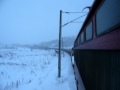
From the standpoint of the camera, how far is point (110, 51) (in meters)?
2.64

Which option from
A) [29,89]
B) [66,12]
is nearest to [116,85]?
[29,89]

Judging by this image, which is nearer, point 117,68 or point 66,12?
point 117,68

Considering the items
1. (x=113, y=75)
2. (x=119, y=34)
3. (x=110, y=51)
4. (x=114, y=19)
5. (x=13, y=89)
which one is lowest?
(x=13, y=89)

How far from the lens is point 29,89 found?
10602 mm

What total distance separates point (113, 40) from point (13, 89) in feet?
30.0

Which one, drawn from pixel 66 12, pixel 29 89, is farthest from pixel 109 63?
pixel 66 12

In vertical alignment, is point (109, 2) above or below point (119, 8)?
above

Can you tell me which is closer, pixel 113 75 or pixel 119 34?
pixel 119 34

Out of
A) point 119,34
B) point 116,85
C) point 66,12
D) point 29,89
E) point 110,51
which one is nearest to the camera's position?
point 119,34

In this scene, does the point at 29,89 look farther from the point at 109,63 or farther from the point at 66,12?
the point at 109,63

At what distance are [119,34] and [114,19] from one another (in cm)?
32

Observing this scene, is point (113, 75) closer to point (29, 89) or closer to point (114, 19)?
point (114, 19)

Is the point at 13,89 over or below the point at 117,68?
below

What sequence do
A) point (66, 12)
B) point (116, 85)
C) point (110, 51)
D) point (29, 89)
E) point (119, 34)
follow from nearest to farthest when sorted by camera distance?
point (119, 34) → point (116, 85) → point (110, 51) → point (29, 89) → point (66, 12)
